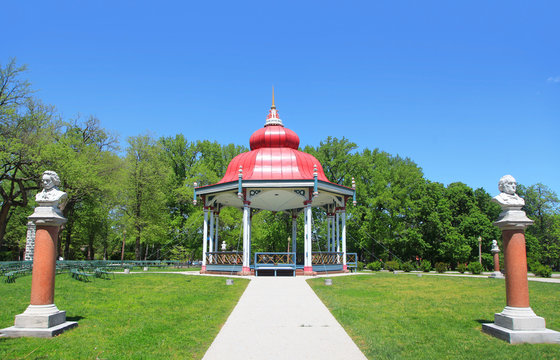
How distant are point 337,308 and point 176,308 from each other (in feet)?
14.2

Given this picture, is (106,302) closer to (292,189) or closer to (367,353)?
(367,353)

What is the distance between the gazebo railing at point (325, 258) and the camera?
2306 cm

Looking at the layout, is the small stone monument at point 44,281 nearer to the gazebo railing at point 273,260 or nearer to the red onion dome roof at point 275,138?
the gazebo railing at point 273,260

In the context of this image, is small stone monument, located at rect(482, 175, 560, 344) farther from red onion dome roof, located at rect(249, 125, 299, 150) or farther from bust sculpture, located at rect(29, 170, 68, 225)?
red onion dome roof, located at rect(249, 125, 299, 150)

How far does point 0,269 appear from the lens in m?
18.8

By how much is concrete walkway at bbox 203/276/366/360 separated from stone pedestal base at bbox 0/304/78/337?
3.06m

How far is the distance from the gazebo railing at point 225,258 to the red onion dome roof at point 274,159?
474cm

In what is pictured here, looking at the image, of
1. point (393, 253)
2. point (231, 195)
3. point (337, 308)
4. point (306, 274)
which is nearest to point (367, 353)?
point (337, 308)

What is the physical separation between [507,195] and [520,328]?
2.66 m

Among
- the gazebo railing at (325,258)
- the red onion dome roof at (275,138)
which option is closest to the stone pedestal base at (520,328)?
the gazebo railing at (325,258)

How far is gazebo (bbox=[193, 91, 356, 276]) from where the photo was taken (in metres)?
22.0

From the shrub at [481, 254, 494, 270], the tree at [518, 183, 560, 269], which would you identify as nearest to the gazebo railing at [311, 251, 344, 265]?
the shrub at [481, 254, 494, 270]

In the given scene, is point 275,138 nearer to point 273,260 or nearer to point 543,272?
point 273,260

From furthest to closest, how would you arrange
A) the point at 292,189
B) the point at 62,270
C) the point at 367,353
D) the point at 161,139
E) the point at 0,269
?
1. the point at 161,139
2. the point at 292,189
3. the point at 62,270
4. the point at 0,269
5. the point at 367,353
